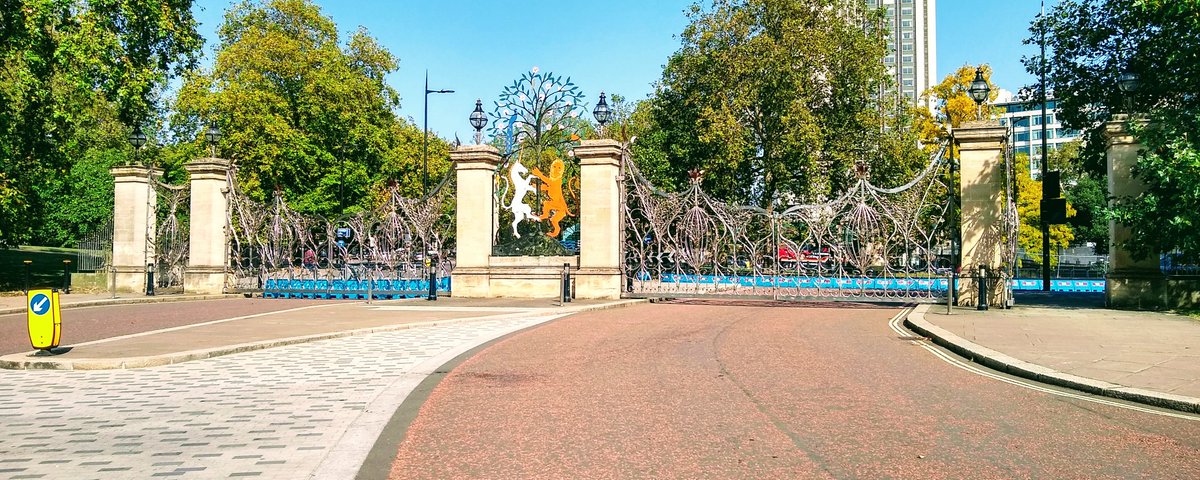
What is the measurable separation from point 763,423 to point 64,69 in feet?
85.7

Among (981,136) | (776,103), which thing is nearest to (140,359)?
(981,136)

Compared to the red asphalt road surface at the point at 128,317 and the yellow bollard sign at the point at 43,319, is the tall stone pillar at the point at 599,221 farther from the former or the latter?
the yellow bollard sign at the point at 43,319

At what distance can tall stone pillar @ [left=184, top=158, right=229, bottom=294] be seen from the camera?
2661 cm

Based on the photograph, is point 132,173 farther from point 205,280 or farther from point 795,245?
point 795,245

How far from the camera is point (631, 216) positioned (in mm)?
23375

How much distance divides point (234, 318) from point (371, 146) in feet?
97.4

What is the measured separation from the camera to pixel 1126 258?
62.1 feet

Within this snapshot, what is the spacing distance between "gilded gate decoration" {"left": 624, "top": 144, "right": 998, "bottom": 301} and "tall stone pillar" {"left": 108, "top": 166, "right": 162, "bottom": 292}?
1563 centimetres

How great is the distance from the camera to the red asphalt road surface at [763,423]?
17.8 ft

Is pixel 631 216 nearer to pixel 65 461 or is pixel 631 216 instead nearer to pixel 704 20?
pixel 704 20

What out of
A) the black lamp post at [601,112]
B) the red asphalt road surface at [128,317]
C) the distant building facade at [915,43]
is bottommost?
the red asphalt road surface at [128,317]

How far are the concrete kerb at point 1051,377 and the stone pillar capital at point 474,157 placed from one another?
44.0 ft

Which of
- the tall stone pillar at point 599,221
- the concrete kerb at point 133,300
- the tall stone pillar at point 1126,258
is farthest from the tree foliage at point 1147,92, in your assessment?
the concrete kerb at point 133,300

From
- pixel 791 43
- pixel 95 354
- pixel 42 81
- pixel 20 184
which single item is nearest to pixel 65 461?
pixel 95 354
